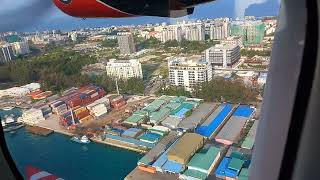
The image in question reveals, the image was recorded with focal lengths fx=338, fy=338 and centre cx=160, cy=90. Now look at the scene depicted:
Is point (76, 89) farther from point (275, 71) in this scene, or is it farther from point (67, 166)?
point (275, 71)

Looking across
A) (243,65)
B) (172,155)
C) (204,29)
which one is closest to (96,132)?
(172,155)

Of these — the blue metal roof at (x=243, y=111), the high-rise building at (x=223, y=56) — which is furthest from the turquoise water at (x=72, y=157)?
the high-rise building at (x=223, y=56)

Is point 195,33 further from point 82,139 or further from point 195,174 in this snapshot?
point 195,174

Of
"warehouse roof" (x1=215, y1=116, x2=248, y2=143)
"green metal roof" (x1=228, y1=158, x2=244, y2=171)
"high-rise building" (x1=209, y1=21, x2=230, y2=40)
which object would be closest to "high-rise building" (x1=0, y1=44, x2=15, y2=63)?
"warehouse roof" (x1=215, y1=116, x2=248, y2=143)

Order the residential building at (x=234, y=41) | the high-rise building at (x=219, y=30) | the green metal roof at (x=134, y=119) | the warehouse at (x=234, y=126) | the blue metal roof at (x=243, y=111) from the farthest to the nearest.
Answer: the high-rise building at (x=219, y=30)
the residential building at (x=234, y=41)
the green metal roof at (x=134, y=119)
the blue metal roof at (x=243, y=111)
the warehouse at (x=234, y=126)

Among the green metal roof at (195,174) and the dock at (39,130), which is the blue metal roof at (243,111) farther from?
the dock at (39,130)

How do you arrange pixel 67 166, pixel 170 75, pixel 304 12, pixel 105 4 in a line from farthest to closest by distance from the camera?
pixel 170 75 → pixel 67 166 → pixel 105 4 → pixel 304 12

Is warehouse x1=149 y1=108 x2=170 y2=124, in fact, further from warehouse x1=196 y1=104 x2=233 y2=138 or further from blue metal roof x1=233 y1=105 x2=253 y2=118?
blue metal roof x1=233 y1=105 x2=253 y2=118
